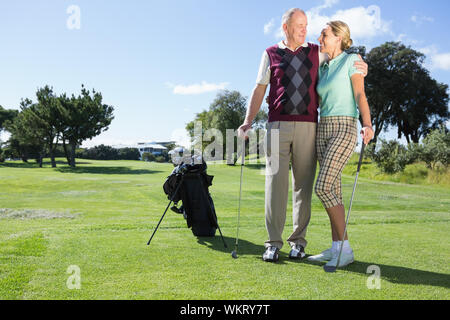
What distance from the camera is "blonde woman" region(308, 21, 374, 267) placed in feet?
10.8

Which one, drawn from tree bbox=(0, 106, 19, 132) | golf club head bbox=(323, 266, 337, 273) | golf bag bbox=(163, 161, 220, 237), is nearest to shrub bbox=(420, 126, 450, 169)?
golf bag bbox=(163, 161, 220, 237)

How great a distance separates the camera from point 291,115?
3445 mm

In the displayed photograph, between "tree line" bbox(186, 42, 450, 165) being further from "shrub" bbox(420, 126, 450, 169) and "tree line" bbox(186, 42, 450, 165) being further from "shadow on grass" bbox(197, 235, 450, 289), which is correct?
"shadow on grass" bbox(197, 235, 450, 289)

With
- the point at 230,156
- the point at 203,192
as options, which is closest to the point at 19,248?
the point at 203,192

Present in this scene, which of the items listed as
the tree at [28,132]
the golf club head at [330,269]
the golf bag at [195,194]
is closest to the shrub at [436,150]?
the golf bag at [195,194]

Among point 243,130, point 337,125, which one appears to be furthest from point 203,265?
point 337,125

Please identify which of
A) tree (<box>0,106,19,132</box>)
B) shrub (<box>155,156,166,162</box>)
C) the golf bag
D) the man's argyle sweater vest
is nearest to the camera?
the man's argyle sweater vest

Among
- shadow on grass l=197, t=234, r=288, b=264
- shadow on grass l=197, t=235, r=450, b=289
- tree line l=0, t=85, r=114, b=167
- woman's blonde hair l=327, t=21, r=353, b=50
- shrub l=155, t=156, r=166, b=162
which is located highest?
tree line l=0, t=85, r=114, b=167

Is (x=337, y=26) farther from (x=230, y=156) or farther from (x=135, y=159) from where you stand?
(x=135, y=159)

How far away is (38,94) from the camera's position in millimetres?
40625

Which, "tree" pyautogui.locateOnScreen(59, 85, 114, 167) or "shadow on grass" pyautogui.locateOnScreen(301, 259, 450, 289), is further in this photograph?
"tree" pyautogui.locateOnScreen(59, 85, 114, 167)

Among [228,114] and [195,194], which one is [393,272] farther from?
[228,114]

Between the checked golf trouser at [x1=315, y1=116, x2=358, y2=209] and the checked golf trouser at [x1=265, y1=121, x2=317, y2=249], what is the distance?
0.16 meters
